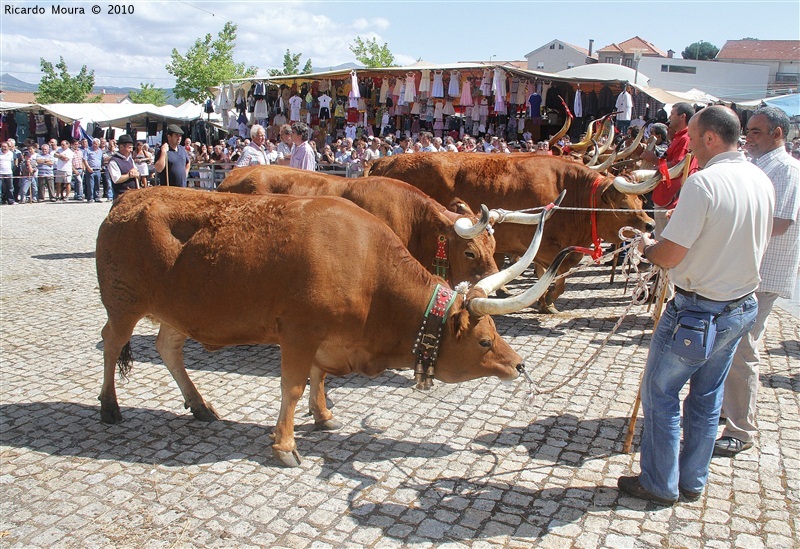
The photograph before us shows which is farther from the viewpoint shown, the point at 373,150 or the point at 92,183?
the point at 92,183

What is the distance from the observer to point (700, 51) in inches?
4409

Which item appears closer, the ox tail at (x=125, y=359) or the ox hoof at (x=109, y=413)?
the ox hoof at (x=109, y=413)

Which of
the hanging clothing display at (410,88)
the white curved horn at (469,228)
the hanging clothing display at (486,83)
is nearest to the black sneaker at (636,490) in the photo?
the white curved horn at (469,228)

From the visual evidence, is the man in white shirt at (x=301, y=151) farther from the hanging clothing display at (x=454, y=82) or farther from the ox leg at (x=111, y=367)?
the hanging clothing display at (x=454, y=82)

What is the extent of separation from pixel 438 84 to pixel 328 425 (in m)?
14.8

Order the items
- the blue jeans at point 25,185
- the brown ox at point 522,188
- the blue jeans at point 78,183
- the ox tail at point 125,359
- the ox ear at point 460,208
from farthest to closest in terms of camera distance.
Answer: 1. the blue jeans at point 78,183
2. the blue jeans at point 25,185
3. the brown ox at point 522,188
4. the ox ear at point 460,208
5. the ox tail at point 125,359

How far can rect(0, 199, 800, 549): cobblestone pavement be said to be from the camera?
12.5ft

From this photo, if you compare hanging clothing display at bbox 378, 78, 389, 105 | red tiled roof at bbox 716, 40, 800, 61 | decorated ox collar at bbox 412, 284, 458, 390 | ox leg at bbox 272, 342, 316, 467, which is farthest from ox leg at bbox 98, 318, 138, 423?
A: red tiled roof at bbox 716, 40, 800, 61

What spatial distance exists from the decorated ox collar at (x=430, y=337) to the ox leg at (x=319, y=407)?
965mm

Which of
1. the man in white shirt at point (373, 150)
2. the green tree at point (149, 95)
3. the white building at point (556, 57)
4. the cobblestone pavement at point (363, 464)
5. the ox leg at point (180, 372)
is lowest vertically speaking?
the cobblestone pavement at point (363, 464)

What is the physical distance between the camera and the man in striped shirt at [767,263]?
14.9ft

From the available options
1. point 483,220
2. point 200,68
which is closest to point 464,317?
A: point 483,220

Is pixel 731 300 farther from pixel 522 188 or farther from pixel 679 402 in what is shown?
pixel 522 188

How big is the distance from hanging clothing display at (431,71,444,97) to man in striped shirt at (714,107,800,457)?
46.3ft
